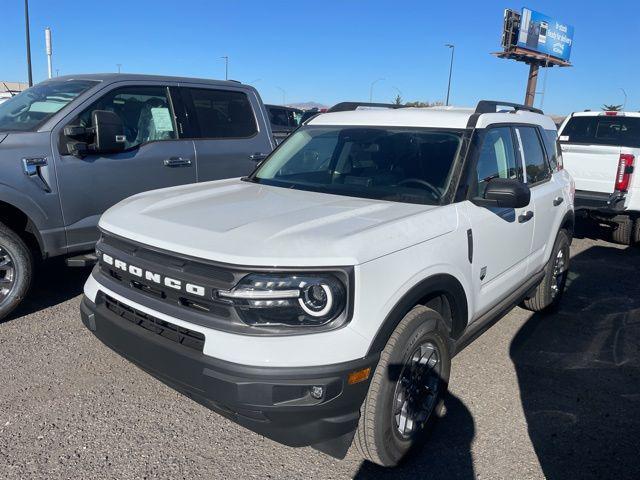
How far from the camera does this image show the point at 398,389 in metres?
2.63

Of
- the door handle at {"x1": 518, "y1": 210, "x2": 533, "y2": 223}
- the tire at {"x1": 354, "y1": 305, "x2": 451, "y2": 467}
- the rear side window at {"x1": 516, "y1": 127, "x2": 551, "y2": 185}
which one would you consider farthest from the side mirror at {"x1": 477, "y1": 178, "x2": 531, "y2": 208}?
the rear side window at {"x1": 516, "y1": 127, "x2": 551, "y2": 185}

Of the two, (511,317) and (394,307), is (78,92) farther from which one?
(511,317)

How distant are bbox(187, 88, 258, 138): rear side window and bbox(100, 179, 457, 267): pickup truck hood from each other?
218 centimetres

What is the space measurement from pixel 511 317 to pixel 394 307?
9.81 ft

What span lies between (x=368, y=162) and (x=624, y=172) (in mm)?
5149

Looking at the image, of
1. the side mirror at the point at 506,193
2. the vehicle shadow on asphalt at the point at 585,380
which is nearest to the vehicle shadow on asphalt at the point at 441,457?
the vehicle shadow on asphalt at the point at 585,380

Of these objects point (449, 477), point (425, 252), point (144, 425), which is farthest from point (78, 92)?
point (449, 477)

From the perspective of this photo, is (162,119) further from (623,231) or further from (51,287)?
(623,231)

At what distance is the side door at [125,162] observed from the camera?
4.38m

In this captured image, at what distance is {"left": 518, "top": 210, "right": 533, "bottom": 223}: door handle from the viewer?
12.4ft

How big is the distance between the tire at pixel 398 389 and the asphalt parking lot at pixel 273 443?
170 mm

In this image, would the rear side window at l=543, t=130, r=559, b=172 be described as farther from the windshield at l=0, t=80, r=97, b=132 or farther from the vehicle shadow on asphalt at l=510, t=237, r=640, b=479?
the windshield at l=0, t=80, r=97, b=132

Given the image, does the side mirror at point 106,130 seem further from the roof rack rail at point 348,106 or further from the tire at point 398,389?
the tire at point 398,389

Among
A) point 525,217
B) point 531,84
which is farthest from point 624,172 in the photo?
point 531,84
